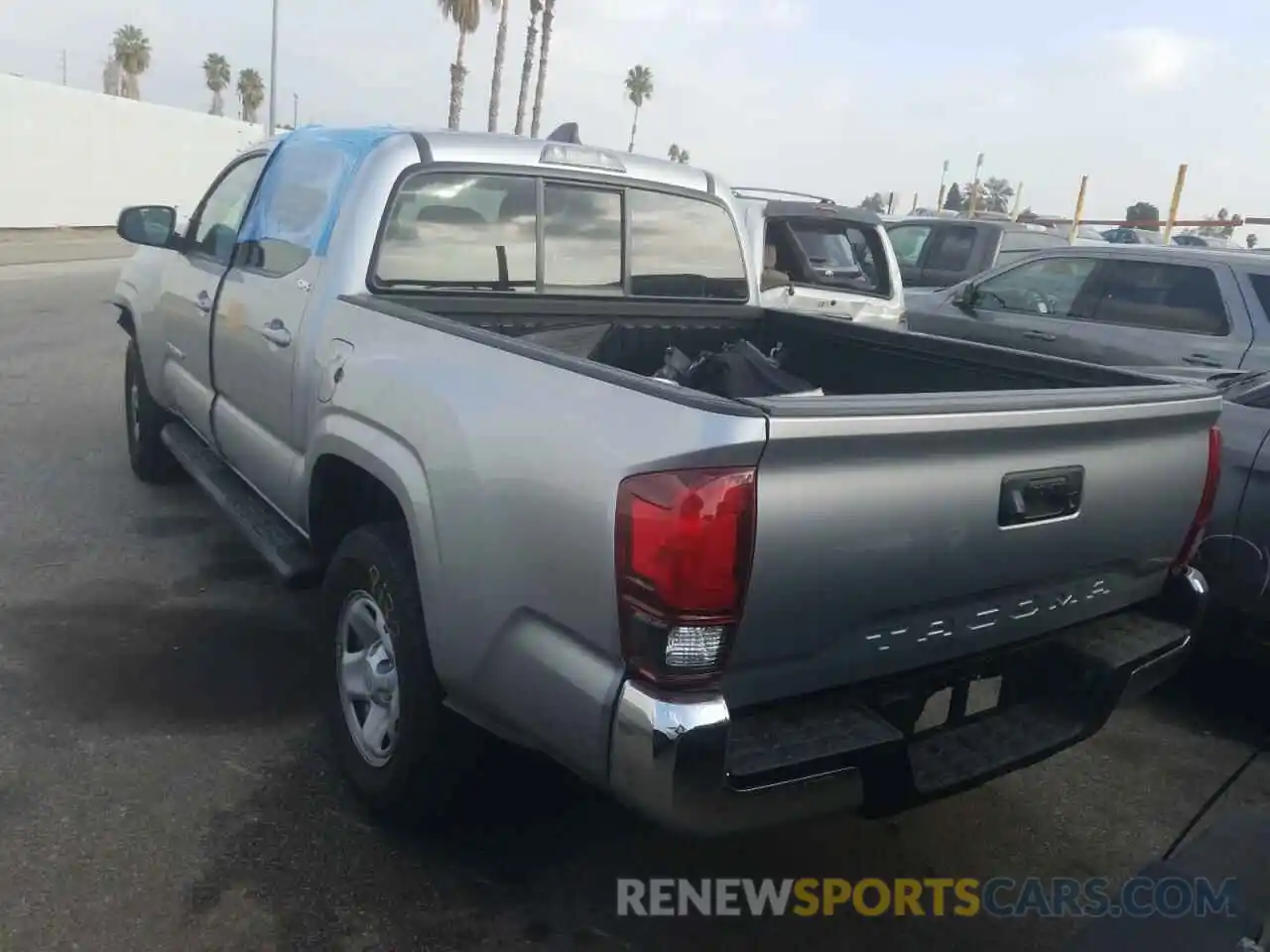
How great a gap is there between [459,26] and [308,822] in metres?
34.2

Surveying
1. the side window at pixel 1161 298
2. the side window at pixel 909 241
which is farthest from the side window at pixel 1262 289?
the side window at pixel 909 241

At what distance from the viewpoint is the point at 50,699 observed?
3.70 meters

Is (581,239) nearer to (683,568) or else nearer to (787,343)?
(787,343)

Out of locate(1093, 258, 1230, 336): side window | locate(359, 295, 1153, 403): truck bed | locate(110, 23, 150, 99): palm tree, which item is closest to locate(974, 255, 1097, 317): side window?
locate(1093, 258, 1230, 336): side window

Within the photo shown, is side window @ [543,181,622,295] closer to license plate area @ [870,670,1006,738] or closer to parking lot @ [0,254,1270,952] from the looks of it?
parking lot @ [0,254,1270,952]

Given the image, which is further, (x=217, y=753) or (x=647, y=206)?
(x=647, y=206)

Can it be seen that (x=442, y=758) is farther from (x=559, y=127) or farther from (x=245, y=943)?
(x=559, y=127)

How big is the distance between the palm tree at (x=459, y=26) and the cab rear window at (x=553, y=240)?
30.7 meters

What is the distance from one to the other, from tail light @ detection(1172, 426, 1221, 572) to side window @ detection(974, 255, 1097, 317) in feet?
17.5

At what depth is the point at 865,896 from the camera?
303 centimetres

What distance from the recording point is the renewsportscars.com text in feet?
9.69

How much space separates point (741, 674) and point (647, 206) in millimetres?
2633

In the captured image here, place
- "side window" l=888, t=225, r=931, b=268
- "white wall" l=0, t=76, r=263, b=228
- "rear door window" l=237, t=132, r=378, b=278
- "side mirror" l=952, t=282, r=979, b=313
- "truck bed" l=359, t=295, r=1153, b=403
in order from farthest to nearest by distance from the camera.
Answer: "white wall" l=0, t=76, r=263, b=228
"side window" l=888, t=225, r=931, b=268
"side mirror" l=952, t=282, r=979, b=313
"rear door window" l=237, t=132, r=378, b=278
"truck bed" l=359, t=295, r=1153, b=403

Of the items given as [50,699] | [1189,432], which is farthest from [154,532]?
[1189,432]
